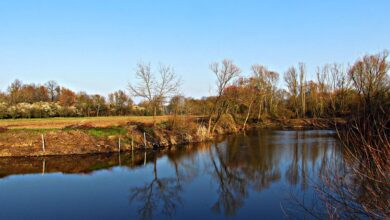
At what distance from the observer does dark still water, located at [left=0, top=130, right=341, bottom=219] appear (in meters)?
10.4

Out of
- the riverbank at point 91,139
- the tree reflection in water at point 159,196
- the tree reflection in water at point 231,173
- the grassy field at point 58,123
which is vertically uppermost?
the grassy field at point 58,123

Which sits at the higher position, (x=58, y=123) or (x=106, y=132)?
(x=58, y=123)

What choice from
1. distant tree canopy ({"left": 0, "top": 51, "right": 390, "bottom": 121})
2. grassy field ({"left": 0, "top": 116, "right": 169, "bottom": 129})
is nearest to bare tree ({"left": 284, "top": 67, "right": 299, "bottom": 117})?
distant tree canopy ({"left": 0, "top": 51, "right": 390, "bottom": 121})

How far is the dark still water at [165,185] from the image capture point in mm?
10375

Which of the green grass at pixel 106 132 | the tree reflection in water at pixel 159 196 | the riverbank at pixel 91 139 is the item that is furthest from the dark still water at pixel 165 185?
the green grass at pixel 106 132

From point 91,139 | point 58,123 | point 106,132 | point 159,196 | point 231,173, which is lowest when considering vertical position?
point 159,196

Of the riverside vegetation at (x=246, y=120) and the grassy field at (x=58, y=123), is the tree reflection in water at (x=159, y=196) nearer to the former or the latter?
the riverside vegetation at (x=246, y=120)

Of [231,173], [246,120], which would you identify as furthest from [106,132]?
[246,120]

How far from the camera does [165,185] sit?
1422cm

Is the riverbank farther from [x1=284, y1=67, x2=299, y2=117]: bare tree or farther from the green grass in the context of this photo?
[x1=284, y1=67, x2=299, y2=117]: bare tree

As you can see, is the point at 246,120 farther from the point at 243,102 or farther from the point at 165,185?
the point at 165,185

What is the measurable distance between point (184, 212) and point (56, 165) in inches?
444

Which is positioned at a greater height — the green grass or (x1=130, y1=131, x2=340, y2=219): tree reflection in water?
the green grass

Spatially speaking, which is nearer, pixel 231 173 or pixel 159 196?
pixel 159 196
